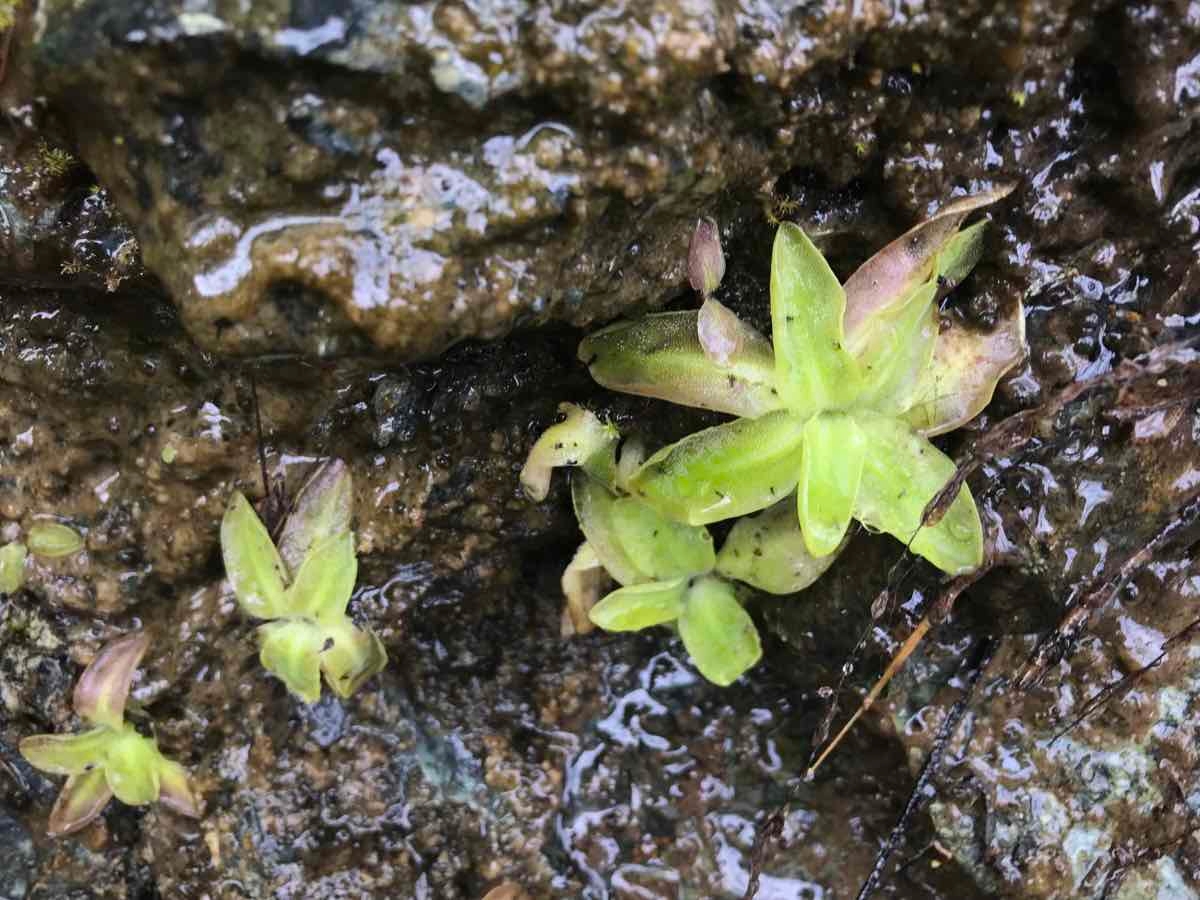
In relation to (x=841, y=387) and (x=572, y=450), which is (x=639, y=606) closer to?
(x=572, y=450)

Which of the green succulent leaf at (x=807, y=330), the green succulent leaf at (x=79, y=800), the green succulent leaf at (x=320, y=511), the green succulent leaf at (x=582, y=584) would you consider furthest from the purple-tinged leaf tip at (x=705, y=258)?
the green succulent leaf at (x=79, y=800)

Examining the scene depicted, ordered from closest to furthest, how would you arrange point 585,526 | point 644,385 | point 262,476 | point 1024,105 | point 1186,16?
point 1186,16
point 1024,105
point 644,385
point 262,476
point 585,526

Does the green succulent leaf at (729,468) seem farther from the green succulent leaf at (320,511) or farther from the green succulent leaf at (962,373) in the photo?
the green succulent leaf at (320,511)

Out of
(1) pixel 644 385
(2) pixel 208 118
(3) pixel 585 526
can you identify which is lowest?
(3) pixel 585 526

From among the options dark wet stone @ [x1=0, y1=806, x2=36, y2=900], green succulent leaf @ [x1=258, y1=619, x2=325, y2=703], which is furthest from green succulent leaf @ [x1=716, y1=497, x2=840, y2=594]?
dark wet stone @ [x1=0, y1=806, x2=36, y2=900]

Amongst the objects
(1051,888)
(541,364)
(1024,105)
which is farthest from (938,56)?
(1051,888)

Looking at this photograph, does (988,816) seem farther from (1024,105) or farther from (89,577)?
(89,577)

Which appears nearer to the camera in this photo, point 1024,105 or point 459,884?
point 1024,105
